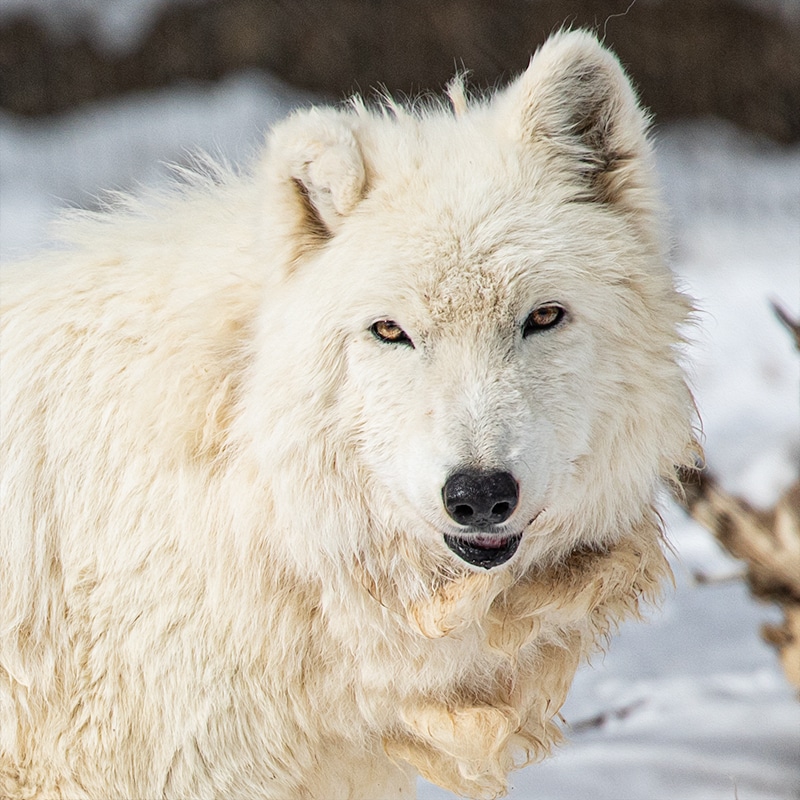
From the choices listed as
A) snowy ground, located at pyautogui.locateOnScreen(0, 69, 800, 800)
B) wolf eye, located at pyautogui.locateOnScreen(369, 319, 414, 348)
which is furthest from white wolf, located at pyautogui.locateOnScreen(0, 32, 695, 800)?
snowy ground, located at pyautogui.locateOnScreen(0, 69, 800, 800)

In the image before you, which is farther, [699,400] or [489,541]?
[699,400]

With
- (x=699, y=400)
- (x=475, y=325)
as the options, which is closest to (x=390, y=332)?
(x=475, y=325)

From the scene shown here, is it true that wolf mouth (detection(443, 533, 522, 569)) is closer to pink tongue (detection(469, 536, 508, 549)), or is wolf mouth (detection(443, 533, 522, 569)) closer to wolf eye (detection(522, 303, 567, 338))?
pink tongue (detection(469, 536, 508, 549))

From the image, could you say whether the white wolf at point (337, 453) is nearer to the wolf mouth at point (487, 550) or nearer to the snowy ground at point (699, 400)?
the wolf mouth at point (487, 550)

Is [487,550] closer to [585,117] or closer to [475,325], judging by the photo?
[475,325]

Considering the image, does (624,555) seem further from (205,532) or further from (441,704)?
(205,532)

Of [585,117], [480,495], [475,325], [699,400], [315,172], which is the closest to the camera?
[480,495]

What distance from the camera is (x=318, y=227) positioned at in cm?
301

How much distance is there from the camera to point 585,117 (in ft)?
9.83

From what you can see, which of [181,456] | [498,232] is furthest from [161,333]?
[498,232]

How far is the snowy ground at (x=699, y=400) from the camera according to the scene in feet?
15.4

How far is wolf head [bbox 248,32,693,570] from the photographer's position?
9.00ft

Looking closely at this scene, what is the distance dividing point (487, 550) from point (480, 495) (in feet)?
0.94

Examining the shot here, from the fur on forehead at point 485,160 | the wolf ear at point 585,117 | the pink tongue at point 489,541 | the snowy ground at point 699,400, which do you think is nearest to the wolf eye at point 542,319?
the fur on forehead at point 485,160
